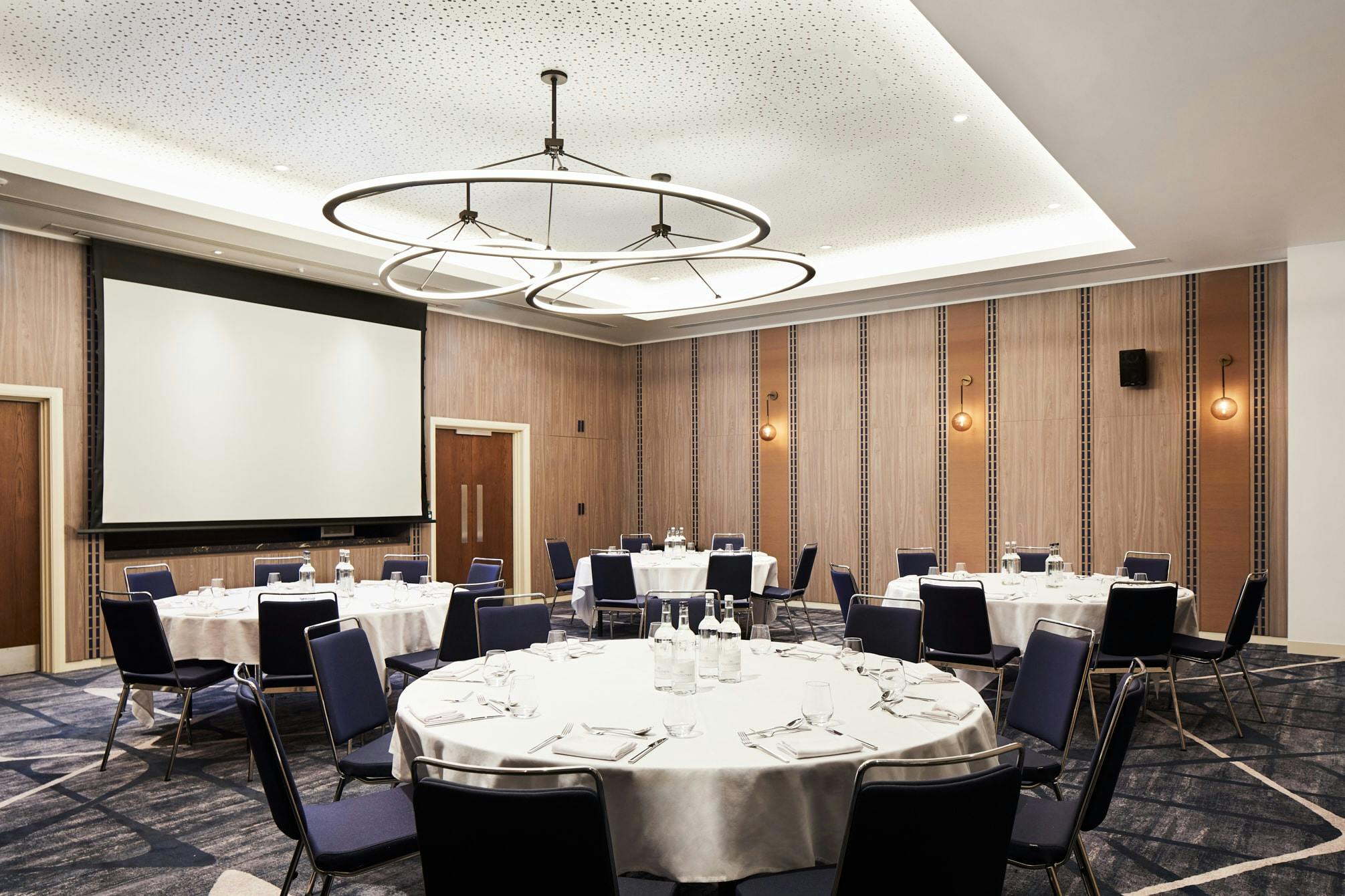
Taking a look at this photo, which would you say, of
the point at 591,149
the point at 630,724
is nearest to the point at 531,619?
the point at 630,724

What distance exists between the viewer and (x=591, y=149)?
617 centimetres

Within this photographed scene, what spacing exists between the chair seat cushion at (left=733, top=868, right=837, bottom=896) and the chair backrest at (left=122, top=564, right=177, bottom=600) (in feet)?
17.6

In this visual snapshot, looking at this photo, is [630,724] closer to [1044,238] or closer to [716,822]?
[716,822]

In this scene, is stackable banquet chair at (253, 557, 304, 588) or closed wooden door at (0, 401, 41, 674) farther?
closed wooden door at (0, 401, 41, 674)

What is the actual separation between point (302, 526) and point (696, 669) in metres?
6.51

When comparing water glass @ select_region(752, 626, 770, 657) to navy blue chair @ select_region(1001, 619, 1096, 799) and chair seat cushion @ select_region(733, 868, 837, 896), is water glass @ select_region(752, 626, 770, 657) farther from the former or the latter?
chair seat cushion @ select_region(733, 868, 837, 896)

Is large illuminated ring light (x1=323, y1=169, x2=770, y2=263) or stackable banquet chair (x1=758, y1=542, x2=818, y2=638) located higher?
large illuminated ring light (x1=323, y1=169, x2=770, y2=263)

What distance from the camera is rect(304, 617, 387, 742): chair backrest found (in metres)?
3.35

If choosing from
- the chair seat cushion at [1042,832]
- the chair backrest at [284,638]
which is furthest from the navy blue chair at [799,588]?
the chair seat cushion at [1042,832]

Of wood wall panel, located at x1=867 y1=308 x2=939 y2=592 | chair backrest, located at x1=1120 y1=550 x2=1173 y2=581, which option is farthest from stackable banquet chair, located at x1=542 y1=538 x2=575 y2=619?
chair backrest, located at x1=1120 y1=550 x2=1173 y2=581

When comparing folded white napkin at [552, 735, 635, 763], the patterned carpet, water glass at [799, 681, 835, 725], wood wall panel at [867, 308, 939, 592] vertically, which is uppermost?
wood wall panel at [867, 308, 939, 592]

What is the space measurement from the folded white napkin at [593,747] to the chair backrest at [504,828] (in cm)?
43

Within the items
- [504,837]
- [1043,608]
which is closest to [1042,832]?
[504,837]

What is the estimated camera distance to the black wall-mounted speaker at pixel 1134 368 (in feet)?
28.0
